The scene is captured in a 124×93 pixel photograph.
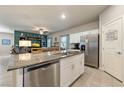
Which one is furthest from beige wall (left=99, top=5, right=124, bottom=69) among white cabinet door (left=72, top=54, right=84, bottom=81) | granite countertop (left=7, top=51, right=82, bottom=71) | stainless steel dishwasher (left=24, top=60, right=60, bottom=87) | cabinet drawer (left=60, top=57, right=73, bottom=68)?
stainless steel dishwasher (left=24, top=60, right=60, bottom=87)

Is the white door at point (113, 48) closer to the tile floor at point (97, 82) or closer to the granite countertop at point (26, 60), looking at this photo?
the tile floor at point (97, 82)

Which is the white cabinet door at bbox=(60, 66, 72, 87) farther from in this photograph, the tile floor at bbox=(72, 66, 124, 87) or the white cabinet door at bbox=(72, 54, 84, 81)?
the tile floor at bbox=(72, 66, 124, 87)

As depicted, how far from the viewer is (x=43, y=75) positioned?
1.65 m

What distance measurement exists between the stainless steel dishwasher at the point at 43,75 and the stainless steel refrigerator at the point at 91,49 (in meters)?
3.03

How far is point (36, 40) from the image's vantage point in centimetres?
1060

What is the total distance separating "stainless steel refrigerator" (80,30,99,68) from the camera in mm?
4559

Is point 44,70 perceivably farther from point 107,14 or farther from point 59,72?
point 107,14

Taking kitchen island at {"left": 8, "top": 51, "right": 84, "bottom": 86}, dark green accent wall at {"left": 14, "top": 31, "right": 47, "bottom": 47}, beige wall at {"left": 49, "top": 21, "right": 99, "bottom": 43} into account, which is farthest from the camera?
dark green accent wall at {"left": 14, "top": 31, "right": 47, "bottom": 47}

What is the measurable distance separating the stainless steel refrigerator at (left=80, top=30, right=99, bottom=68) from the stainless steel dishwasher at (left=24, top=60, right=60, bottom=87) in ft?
9.93

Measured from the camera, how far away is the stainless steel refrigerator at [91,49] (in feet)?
15.0

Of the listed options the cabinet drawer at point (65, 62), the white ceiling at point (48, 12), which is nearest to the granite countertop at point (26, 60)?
the cabinet drawer at point (65, 62)

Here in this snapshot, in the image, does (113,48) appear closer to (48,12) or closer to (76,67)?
(76,67)
